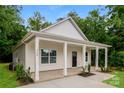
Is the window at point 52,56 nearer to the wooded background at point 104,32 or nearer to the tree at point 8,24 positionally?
the tree at point 8,24

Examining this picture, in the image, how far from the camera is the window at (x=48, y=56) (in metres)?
14.6

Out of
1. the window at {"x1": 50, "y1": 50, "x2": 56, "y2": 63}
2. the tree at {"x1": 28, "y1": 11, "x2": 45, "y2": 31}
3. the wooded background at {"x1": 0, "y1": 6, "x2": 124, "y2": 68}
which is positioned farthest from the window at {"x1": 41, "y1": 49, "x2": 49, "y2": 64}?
the tree at {"x1": 28, "y1": 11, "x2": 45, "y2": 31}

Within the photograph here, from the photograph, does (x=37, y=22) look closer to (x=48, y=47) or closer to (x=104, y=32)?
(x=104, y=32)

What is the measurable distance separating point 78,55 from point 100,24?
11135 mm

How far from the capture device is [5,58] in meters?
30.4

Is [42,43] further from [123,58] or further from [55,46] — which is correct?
[123,58]

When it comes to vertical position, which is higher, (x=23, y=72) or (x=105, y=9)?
(x=105, y=9)

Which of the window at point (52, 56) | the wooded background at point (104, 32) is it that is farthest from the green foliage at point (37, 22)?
the window at point (52, 56)

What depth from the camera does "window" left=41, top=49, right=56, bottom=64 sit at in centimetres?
1457

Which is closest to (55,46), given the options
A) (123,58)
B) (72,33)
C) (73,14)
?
(72,33)

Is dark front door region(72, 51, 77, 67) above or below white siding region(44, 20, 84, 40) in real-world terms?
below

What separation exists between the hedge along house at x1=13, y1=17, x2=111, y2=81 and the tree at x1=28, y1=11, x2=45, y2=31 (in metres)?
21.7

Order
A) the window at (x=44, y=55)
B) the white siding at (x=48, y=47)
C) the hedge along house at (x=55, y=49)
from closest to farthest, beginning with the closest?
the hedge along house at (x=55, y=49), the white siding at (x=48, y=47), the window at (x=44, y=55)

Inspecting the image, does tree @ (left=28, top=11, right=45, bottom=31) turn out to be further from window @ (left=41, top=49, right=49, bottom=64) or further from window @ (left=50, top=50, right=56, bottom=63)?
window @ (left=41, top=49, right=49, bottom=64)
